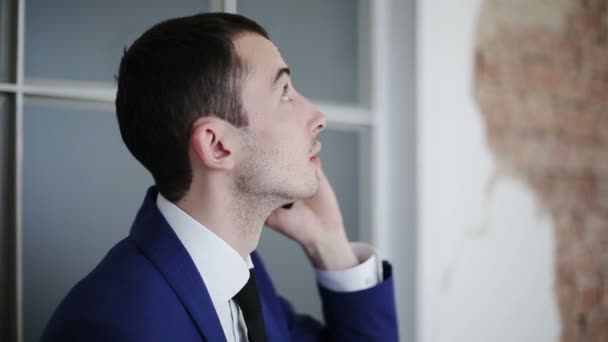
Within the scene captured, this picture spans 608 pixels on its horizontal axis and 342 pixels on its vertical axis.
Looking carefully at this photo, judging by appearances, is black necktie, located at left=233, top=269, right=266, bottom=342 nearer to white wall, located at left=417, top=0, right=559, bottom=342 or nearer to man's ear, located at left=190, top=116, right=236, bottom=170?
man's ear, located at left=190, top=116, right=236, bottom=170

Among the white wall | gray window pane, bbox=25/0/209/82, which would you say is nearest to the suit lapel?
gray window pane, bbox=25/0/209/82

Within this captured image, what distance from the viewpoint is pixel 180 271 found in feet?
2.81

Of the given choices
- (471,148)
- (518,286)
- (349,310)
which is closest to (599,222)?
(518,286)

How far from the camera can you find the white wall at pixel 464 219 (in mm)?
1557

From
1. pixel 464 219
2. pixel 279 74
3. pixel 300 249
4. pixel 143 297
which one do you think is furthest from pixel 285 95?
pixel 464 219

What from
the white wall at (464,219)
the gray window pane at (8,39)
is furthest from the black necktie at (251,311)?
the white wall at (464,219)

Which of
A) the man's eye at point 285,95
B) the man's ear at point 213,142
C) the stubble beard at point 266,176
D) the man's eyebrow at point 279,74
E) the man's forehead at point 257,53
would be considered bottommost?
the stubble beard at point 266,176

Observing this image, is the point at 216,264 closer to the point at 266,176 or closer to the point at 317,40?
the point at 266,176

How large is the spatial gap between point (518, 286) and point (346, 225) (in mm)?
606

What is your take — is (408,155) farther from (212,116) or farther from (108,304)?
(108,304)

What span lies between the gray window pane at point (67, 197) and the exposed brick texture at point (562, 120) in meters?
1.01

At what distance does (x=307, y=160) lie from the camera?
3.25ft

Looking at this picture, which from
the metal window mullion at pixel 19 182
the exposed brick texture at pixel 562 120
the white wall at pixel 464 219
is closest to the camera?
the metal window mullion at pixel 19 182

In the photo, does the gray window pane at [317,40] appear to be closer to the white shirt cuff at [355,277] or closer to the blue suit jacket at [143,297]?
the white shirt cuff at [355,277]
